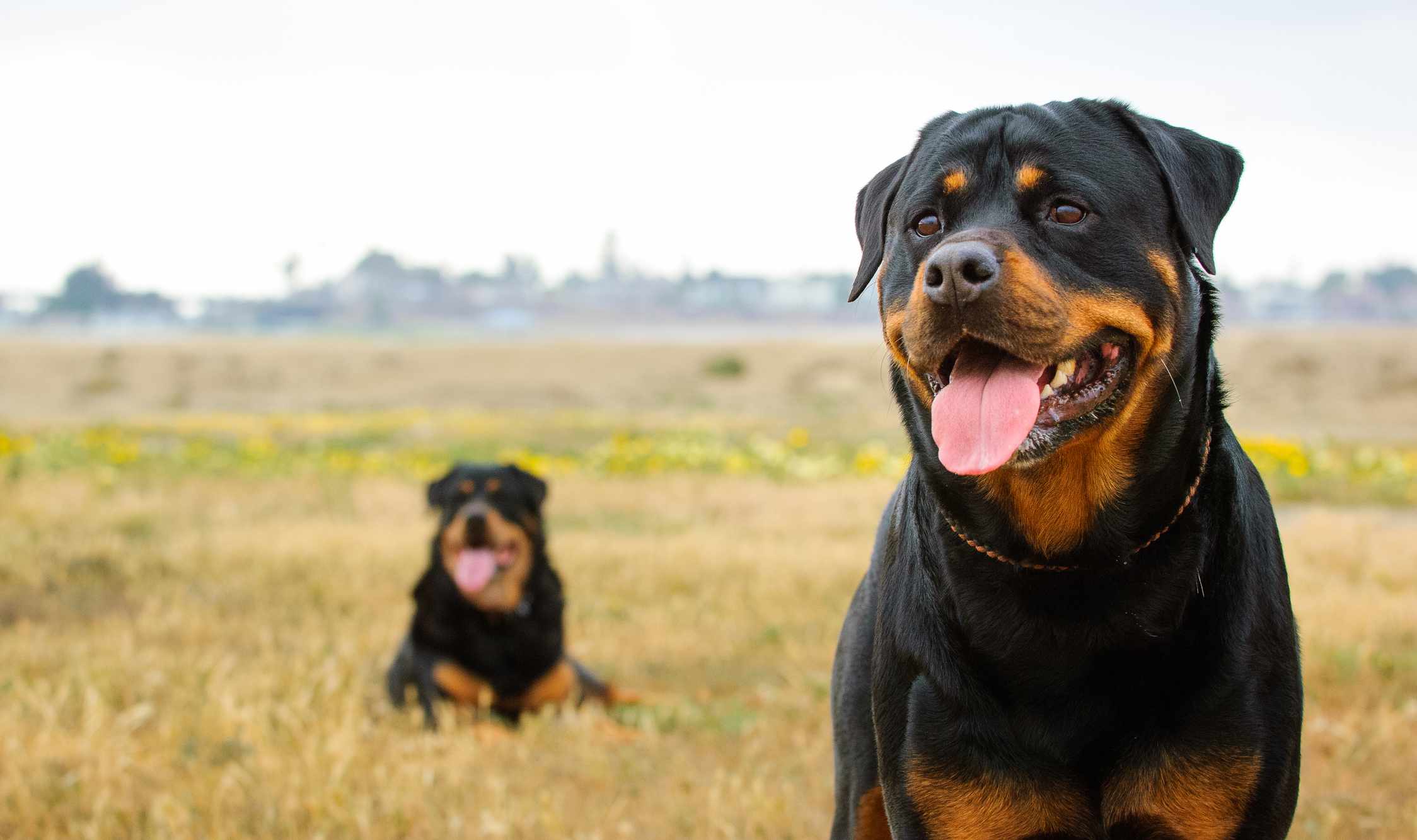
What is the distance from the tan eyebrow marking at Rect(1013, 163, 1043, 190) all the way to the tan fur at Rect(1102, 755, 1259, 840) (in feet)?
4.02

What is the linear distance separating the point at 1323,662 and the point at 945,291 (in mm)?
4508

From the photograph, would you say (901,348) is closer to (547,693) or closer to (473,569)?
(547,693)

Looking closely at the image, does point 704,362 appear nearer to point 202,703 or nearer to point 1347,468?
point 1347,468

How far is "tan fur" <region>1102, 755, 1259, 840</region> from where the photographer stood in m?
2.53

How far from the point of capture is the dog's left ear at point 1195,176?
2.72m

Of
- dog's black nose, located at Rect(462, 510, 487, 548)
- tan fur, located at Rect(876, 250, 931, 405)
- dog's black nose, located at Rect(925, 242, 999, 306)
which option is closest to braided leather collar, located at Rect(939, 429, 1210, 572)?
tan fur, located at Rect(876, 250, 931, 405)

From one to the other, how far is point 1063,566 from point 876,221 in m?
1.02

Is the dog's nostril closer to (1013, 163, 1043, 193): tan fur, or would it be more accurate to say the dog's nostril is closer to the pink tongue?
(1013, 163, 1043, 193): tan fur

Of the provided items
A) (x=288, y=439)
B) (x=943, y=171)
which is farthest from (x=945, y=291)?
(x=288, y=439)

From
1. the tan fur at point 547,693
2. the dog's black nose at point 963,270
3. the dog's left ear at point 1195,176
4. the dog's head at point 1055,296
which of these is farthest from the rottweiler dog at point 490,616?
the dog's left ear at point 1195,176

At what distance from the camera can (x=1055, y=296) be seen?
8.33 feet

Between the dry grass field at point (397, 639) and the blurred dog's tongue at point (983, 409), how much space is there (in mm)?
2045

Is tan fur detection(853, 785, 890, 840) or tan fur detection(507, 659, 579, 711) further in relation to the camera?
tan fur detection(507, 659, 579, 711)

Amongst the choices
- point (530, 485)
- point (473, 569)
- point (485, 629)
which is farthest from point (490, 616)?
point (530, 485)
